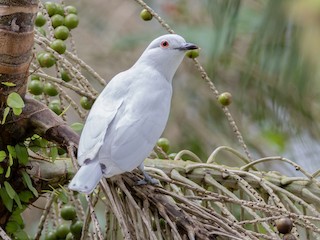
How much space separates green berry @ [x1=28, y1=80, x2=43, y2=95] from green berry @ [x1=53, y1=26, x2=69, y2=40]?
9 centimetres

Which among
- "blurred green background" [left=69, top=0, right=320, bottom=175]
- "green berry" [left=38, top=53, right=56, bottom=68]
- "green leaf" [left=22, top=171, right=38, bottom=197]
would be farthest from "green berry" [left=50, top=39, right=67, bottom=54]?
"blurred green background" [left=69, top=0, right=320, bottom=175]

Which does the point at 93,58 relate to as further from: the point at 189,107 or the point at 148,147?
the point at 148,147

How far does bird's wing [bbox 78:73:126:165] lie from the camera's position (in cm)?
117

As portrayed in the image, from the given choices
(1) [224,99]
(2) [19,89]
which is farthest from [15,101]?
(1) [224,99]

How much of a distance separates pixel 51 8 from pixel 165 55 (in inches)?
11.3

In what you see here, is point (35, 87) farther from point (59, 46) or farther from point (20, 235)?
point (20, 235)

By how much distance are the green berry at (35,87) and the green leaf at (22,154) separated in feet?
0.53

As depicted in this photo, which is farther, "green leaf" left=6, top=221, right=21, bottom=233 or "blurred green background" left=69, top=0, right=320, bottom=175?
"blurred green background" left=69, top=0, right=320, bottom=175

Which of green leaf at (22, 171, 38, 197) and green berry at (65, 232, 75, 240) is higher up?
green leaf at (22, 171, 38, 197)

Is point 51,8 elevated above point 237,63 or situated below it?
above

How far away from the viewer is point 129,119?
1218mm

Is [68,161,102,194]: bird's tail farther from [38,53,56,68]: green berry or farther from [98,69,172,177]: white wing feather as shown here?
[38,53,56,68]: green berry

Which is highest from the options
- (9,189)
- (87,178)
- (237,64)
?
(87,178)

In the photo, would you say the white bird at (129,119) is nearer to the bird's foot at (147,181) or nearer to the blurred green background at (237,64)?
the bird's foot at (147,181)
